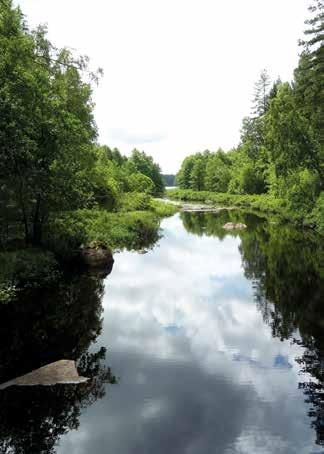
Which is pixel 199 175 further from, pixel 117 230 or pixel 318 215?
pixel 117 230

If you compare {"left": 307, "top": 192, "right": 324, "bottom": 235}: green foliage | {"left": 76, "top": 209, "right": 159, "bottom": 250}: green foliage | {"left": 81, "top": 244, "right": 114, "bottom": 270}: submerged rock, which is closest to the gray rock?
{"left": 81, "top": 244, "right": 114, "bottom": 270}: submerged rock

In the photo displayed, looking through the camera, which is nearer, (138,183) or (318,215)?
(318,215)

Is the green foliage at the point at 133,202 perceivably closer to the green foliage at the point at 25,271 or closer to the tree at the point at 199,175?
the green foliage at the point at 25,271

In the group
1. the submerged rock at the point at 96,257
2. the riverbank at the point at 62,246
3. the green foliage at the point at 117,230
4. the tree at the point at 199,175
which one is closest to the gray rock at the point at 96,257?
the submerged rock at the point at 96,257

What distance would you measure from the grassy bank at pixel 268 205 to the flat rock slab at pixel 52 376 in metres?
31.2

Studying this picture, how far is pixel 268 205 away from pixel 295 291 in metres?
48.0

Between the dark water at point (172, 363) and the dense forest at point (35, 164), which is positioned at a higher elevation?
the dense forest at point (35, 164)

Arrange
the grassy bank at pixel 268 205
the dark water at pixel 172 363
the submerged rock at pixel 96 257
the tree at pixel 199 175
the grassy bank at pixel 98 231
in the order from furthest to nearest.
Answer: the tree at pixel 199 175
the grassy bank at pixel 268 205
the grassy bank at pixel 98 231
the submerged rock at pixel 96 257
the dark water at pixel 172 363

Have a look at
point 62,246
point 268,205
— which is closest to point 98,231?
point 62,246

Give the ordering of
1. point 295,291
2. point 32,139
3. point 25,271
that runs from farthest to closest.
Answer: point 32,139
point 25,271
point 295,291

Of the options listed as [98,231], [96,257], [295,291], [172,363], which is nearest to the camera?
[172,363]

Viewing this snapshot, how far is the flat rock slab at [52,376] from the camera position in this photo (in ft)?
33.6

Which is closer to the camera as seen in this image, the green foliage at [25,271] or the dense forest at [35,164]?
the green foliage at [25,271]

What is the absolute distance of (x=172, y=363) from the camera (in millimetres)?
12328
